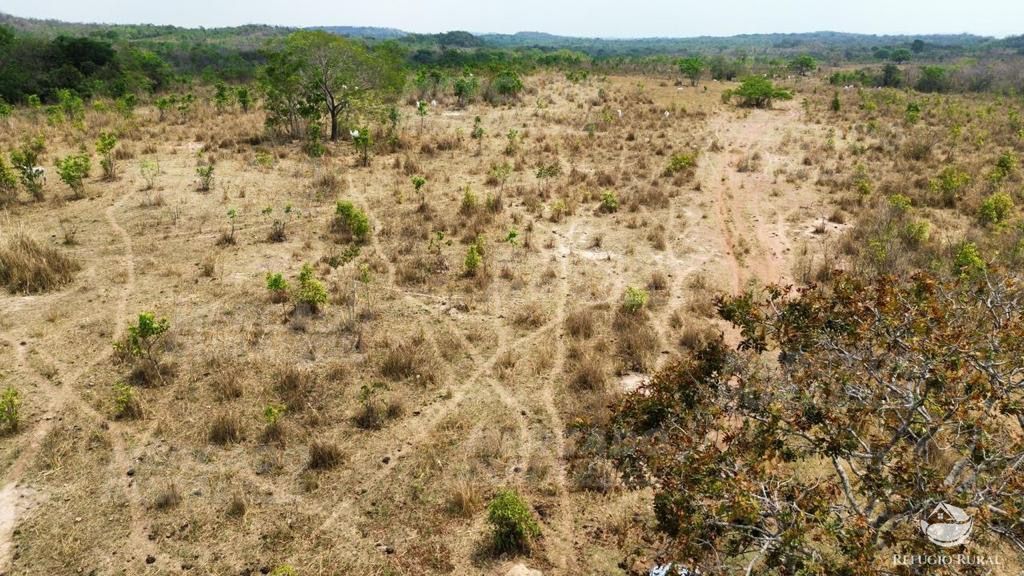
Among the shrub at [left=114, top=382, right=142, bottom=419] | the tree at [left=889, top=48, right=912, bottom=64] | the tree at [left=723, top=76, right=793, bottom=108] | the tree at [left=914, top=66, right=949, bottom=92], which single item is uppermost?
the tree at [left=889, top=48, right=912, bottom=64]

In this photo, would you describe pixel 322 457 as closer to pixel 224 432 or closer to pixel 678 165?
pixel 224 432

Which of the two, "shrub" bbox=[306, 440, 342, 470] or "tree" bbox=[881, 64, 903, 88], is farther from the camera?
"tree" bbox=[881, 64, 903, 88]

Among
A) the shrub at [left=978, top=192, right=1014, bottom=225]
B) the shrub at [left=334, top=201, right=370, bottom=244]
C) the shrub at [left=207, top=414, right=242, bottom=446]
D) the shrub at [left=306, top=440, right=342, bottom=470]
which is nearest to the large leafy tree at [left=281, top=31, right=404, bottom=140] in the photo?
the shrub at [left=334, top=201, right=370, bottom=244]

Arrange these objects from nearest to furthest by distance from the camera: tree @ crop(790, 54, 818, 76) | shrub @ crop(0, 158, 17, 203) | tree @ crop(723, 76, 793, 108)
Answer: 1. shrub @ crop(0, 158, 17, 203)
2. tree @ crop(723, 76, 793, 108)
3. tree @ crop(790, 54, 818, 76)

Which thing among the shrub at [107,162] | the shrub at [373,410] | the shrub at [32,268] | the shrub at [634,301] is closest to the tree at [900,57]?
the shrub at [634,301]

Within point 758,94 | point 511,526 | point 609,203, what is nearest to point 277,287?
point 511,526

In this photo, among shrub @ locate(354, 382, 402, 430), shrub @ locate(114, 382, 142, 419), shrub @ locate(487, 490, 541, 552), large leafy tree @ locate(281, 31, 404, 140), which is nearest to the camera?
shrub @ locate(487, 490, 541, 552)

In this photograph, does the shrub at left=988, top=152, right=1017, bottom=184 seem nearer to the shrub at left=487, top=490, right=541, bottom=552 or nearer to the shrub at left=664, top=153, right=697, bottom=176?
the shrub at left=664, top=153, right=697, bottom=176

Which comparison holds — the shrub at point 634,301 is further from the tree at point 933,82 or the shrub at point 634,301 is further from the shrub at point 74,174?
the tree at point 933,82

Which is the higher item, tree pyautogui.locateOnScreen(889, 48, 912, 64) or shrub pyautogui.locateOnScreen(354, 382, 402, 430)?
tree pyautogui.locateOnScreen(889, 48, 912, 64)
